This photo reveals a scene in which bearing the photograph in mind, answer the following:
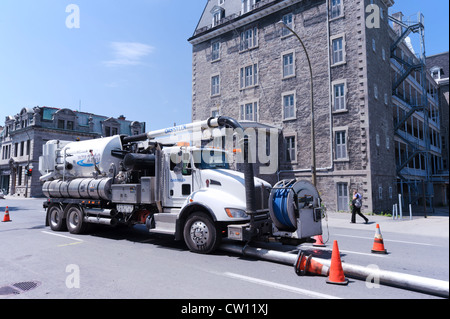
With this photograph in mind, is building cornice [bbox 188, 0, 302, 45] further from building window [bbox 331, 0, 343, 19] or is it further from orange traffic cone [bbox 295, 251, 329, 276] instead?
orange traffic cone [bbox 295, 251, 329, 276]

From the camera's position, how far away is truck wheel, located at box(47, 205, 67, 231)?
11.8m

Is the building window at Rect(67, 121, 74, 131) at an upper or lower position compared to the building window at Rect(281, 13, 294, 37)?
lower

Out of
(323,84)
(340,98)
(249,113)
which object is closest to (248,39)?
(249,113)

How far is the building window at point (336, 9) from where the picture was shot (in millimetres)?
22562

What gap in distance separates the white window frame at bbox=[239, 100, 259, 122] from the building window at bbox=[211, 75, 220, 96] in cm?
341

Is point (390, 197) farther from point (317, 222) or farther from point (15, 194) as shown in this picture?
point (15, 194)

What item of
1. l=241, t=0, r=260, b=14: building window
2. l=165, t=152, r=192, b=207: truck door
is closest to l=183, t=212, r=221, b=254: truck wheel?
l=165, t=152, r=192, b=207: truck door

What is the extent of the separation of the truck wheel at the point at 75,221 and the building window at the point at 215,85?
20.6 meters

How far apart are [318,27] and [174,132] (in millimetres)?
18932

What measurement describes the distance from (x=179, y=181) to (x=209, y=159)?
106cm

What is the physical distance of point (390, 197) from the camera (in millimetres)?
23141

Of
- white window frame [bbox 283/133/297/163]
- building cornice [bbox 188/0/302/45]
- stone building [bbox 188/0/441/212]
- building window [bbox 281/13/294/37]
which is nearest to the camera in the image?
stone building [bbox 188/0/441/212]

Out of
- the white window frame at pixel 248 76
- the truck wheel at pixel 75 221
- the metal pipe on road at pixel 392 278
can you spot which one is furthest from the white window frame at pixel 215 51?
the metal pipe on road at pixel 392 278

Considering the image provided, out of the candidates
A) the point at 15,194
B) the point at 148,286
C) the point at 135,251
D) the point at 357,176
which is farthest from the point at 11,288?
the point at 15,194
